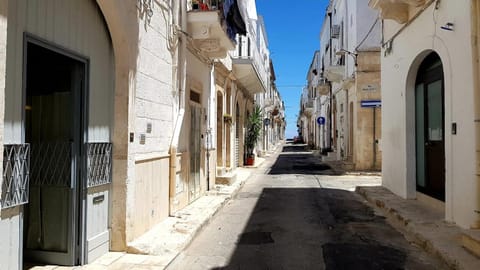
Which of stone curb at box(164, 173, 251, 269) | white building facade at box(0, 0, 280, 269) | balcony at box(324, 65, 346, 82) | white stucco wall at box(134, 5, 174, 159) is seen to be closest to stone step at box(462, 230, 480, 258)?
stone curb at box(164, 173, 251, 269)

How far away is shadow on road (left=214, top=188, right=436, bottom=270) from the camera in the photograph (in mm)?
5051

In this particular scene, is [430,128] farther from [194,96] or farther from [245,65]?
[245,65]

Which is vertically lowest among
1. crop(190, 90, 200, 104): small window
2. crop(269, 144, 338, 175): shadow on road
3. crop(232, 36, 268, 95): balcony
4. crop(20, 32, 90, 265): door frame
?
crop(269, 144, 338, 175): shadow on road

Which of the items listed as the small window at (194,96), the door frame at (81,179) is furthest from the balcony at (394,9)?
the door frame at (81,179)

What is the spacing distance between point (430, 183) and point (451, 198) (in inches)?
71.7

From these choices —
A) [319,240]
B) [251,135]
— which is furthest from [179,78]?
[251,135]

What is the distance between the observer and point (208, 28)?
27.4ft

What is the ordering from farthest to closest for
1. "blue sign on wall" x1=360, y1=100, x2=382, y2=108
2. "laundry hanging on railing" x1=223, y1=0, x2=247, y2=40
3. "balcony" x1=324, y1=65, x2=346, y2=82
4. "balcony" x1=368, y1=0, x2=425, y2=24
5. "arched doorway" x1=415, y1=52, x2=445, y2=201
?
"balcony" x1=324, y1=65, x2=346, y2=82 → "blue sign on wall" x1=360, y1=100, x2=382, y2=108 → "laundry hanging on railing" x1=223, y1=0, x2=247, y2=40 → "balcony" x1=368, y1=0, x2=425, y2=24 → "arched doorway" x1=415, y1=52, x2=445, y2=201

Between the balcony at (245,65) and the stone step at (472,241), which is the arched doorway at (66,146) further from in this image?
the balcony at (245,65)

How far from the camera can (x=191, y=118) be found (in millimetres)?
8773

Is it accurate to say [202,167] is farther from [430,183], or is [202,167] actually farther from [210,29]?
[430,183]

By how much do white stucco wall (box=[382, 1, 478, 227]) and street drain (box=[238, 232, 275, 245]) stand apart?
2.93 meters

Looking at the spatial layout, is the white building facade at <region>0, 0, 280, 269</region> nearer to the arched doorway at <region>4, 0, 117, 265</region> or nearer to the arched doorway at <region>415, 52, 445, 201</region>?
the arched doorway at <region>4, 0, 117, 265</region>

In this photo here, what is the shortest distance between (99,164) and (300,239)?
126 inches
